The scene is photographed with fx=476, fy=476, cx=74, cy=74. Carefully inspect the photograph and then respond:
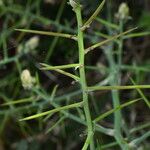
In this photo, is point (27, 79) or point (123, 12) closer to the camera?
point (27, 79)

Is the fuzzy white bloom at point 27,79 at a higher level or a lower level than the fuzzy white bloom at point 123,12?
lower

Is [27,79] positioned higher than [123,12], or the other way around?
[123,12]

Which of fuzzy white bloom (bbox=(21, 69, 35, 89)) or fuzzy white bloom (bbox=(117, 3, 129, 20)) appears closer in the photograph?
fuzzy white bloom (bbox=(21, 69, 35, 89))

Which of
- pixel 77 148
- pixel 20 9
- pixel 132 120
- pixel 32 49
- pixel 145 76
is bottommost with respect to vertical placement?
pixel 77 148

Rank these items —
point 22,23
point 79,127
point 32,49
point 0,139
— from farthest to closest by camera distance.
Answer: point 0,139, point 22,23, point 32,49, point 79,127

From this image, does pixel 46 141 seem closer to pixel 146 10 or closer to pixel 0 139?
pixel 0 139

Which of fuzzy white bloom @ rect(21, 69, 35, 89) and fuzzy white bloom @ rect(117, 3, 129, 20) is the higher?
fuzzy white bloom @ rect(117, 3, 129, 20)

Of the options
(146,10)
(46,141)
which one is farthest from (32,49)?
(146,10)

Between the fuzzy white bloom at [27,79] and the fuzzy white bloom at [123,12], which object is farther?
the fuzzy white bloom at [123,12]
